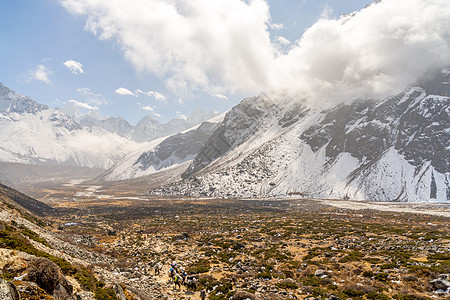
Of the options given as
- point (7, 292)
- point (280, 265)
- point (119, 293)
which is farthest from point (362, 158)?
point (7, 292)

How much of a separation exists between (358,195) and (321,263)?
412ft

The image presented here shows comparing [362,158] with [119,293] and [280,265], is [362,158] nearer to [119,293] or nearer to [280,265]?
[280,265]

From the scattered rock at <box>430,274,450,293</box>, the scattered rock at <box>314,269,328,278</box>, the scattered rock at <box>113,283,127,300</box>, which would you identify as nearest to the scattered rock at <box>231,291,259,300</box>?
the scattered rock at <box>113,283,127,300</box>

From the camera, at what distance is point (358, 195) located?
12800 cm

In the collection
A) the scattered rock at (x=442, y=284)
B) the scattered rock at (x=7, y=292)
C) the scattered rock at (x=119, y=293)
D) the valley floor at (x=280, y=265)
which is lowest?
the valley floor at (x=280, y=265)

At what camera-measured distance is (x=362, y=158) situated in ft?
497

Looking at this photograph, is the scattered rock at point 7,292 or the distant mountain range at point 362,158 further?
the distant mountain range at point 362,158

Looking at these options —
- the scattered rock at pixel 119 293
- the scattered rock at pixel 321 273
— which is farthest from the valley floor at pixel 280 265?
the scattered rock at pixel 119 293

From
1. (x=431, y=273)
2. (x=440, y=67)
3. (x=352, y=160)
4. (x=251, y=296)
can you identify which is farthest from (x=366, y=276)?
(x=440, y=67)

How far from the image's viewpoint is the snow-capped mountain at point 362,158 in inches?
4948

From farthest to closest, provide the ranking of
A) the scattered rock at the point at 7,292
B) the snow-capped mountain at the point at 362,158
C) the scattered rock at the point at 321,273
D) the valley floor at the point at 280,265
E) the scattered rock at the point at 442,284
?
the snow-capped mountain at the point at 362,158 → the scattered rock at the point at 321,273 → the valley floor at the point at 280,265 → the scattered rock at the point at 442,284 → the scattered rock at the point at 7,292

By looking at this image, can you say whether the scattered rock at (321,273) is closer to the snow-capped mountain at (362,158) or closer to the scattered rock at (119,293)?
the scattered rock at (119,293)

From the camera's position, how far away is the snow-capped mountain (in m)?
126

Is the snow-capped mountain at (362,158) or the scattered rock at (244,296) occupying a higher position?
the snow-capped mountain at (362,158)
